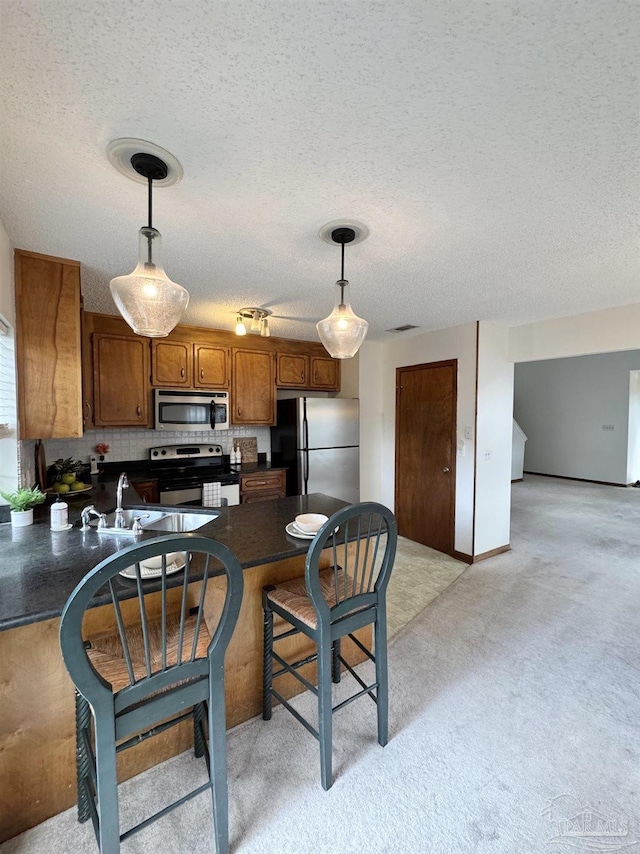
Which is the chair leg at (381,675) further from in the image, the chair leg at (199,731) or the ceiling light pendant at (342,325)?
the ceiling light pendant at (342,325)

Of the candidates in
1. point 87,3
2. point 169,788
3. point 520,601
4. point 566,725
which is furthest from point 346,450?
point 87,3

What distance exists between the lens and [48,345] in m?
2.12

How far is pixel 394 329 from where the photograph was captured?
3.97 metres

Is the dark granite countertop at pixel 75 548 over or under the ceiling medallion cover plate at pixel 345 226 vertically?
under

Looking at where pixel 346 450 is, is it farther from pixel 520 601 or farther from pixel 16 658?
pixel 16 658

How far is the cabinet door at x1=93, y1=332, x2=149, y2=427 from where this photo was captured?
10.9 feet

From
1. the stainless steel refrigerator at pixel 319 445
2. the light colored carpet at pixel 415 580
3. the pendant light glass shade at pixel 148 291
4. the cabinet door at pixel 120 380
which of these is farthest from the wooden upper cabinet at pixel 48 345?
the light colored carpet at pixel 415 580

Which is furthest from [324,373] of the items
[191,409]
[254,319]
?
[191,409]

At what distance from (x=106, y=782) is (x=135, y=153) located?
77.3 inches

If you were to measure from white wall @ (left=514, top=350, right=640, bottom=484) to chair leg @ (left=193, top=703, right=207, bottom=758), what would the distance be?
Result: 8649 mm

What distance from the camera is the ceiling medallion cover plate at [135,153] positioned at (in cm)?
120

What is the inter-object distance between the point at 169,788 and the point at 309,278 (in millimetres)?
2735

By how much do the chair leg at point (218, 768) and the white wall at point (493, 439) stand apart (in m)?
3.15

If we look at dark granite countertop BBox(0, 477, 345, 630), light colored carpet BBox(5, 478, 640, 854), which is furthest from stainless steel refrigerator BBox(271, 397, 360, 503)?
light colored carpet BBox(5, 478, 640, 854)
